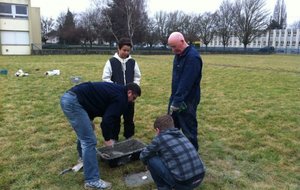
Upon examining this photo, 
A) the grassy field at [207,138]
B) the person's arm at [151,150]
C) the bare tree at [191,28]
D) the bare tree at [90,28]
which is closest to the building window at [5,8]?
the bare tree at [90,28]

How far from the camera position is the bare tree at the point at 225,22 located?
6253 cm

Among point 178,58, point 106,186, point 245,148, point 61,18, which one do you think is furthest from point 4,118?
point 61,18

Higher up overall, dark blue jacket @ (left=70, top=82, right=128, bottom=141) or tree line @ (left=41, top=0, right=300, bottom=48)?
tree line @ (left=41, top=0, right=300, bottom=48)

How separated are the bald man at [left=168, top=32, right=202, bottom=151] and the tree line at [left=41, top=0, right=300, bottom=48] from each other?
3967 cm

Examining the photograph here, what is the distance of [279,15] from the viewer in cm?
7769

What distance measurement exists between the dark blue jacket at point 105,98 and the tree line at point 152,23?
4026 centimetres

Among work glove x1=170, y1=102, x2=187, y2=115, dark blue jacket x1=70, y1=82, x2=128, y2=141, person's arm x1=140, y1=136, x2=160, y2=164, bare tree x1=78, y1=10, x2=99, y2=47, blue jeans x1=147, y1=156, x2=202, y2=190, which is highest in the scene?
bare tree x1=78, y1=10, x2=99, y2=47

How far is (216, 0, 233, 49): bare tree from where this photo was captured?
62.5m

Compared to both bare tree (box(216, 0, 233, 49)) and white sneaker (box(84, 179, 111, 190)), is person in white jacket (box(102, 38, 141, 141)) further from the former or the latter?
bare tree (box(216, 0, 233, 49))

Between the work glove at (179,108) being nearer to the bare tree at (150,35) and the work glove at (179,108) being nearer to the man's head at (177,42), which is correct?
the man's head at (177,42)

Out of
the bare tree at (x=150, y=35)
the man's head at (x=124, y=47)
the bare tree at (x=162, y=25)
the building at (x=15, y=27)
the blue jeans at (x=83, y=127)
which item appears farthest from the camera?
the bare tree at (x=162, y=25)

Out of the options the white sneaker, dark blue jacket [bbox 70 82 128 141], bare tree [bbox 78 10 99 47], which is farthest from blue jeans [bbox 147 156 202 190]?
bare tree [bbox 78 10 99 47]

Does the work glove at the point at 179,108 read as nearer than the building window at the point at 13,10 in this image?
Yes

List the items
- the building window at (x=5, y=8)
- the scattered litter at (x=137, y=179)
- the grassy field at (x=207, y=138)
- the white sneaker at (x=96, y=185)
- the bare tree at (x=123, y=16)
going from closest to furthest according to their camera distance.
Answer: the white sneaker at (x=96, y=185)
the scattered litter at (x=137, y=179)
the grassy field at (x=207, y=138)
the building window at (x=5, y=8)
the bare tree at (x=123, y=16)
